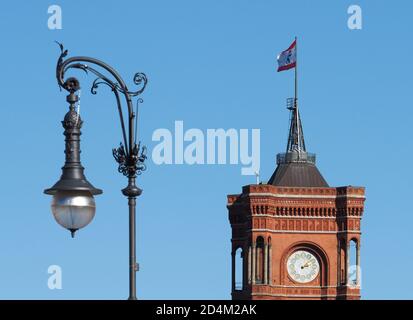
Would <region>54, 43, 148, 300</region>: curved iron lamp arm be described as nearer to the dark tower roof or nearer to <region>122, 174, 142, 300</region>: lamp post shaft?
<region>122, 174, 142, 300</region>: lamp post shaft

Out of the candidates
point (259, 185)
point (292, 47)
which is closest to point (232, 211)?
point (259, 185)

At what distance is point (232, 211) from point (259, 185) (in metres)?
5.67

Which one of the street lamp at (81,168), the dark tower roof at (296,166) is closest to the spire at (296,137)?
the dark tower roof at (296,166)

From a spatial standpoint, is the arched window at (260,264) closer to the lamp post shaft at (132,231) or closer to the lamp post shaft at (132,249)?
the lamp post shaft at (132,231)

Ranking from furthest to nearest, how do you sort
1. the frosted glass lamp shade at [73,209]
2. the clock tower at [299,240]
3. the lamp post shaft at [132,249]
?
1. the clock tower at [299,240]
2. the lamp post shaft at [132,249]
3. the frosted glass lamp shade at [73,209]

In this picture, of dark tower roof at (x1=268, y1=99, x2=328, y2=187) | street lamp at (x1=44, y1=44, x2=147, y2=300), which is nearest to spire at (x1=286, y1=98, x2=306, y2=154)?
dark tower roof at (x1=268, y1=99, x2=328, y2=187)

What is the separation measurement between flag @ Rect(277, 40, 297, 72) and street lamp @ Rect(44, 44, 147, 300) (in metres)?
126

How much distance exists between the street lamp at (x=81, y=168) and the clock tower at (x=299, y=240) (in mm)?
119524

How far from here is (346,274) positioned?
161000 millimetres

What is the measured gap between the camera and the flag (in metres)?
167

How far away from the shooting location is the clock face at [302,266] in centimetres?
16200

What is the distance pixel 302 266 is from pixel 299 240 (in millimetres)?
2391

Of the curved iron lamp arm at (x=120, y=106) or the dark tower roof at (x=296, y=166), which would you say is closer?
the curved iron lamp arm at (x=120, y=106)
